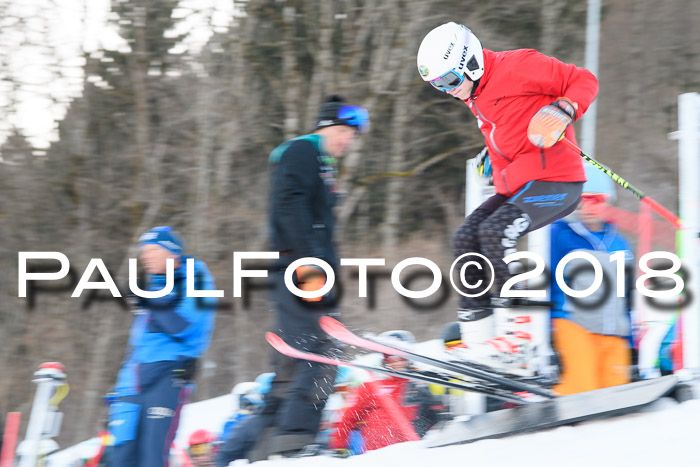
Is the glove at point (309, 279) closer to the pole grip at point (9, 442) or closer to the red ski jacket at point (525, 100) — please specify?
the red ski jacket at point (525, 100)

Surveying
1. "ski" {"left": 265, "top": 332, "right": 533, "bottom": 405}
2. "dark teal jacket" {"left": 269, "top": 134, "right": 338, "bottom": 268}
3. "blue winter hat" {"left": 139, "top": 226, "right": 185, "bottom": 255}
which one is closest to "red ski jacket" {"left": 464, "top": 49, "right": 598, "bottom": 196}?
"dark teal jacket" {"left": 269, "top": 134, "right": 338, "bottom": 268}

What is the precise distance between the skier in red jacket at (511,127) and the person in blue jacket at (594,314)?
2.24ft

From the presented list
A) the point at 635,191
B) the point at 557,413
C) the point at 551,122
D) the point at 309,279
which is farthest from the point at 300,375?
the point at 635,191

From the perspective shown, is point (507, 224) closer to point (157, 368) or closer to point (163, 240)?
point (163, 240)

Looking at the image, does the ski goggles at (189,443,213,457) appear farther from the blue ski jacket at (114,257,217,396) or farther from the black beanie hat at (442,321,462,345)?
the black beanie hat at (442,321,462,345)

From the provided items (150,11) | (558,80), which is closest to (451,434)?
(558,80)

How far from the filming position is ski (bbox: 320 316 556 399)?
3322 millimetres

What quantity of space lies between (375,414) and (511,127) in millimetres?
1820

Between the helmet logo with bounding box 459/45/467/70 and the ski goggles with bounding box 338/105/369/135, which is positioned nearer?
the helmet logo with bounding box 459/45/467/70

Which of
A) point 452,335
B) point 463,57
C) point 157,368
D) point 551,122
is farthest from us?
point 452,335

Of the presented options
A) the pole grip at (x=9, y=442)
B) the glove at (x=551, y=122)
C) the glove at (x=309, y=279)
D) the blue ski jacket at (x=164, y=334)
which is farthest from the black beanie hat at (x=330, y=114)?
the pole grip at (x=9, y=442)

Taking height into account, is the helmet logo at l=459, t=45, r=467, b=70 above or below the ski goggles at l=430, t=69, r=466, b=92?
above

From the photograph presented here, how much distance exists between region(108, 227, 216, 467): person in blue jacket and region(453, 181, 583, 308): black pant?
55.1 inches

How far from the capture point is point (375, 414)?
13.3 feet
